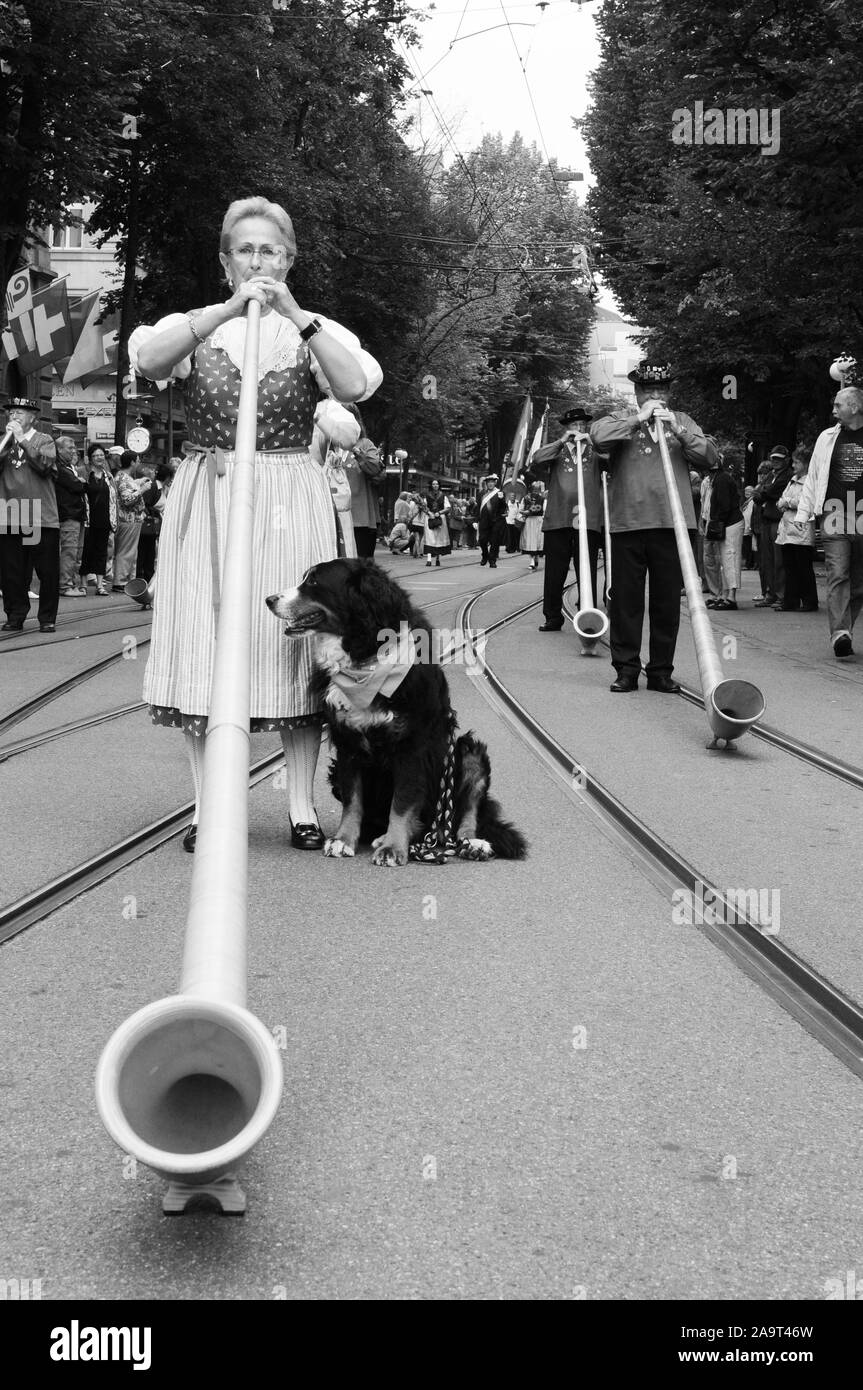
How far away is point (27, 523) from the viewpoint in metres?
15.5

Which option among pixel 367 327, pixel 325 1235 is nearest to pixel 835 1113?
pixel 325 1235

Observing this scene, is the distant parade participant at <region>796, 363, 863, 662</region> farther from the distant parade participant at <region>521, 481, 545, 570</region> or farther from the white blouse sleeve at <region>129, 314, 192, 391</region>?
the distant parade participant at <region>521, 481, 545, 570</region>

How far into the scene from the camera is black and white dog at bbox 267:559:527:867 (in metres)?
5.42

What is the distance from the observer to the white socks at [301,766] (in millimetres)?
5747

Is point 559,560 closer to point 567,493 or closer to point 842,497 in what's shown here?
point 567,493

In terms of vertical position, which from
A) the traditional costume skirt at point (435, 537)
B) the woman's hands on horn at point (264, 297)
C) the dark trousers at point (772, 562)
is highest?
the woman's hands on horn at point (264, 297)

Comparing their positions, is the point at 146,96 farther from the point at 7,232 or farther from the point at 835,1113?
the point at 835,1113

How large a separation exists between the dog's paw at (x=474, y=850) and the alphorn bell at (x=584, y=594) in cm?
814

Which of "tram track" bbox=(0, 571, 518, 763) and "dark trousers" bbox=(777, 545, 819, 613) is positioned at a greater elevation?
"dark trousers" bbox=(777, 545, 819, 613)

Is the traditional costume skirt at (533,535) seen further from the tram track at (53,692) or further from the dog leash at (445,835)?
the dog leash at (445,835)

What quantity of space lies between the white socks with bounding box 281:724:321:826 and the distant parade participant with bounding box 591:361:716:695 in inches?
222

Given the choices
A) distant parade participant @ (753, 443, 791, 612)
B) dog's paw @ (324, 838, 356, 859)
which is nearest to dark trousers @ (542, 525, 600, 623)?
distant parade participant @ (753, 443, 791, 612)

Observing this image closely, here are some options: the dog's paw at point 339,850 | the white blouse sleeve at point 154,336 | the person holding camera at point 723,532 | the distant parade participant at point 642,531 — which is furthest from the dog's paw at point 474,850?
the person holding camera at point 723,532

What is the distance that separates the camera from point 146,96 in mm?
26672
